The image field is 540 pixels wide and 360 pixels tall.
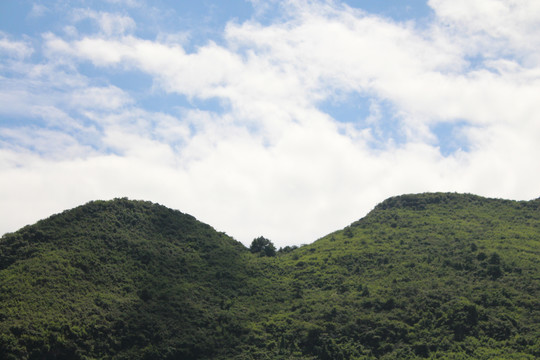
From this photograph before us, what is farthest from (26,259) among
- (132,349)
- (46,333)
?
(132,349)

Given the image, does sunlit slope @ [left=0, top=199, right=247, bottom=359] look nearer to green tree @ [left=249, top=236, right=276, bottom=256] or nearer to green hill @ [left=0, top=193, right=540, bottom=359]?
green hill @ [left=0, top=193, right=540, bottom=359]

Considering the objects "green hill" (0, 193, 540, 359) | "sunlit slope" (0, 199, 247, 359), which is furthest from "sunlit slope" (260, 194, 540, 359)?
"sunlit slope" (0, 199, 247, 359)

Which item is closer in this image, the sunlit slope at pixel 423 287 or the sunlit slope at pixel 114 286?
the sunlit slope at pixel 114 286

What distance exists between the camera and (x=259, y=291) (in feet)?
270

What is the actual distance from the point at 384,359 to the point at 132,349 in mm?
31426

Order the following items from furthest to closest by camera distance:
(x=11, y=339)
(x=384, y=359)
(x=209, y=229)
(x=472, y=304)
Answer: (x=209, y=229) < (x=472, y=304) < (x=384, y=359) < (x=11, y=339)

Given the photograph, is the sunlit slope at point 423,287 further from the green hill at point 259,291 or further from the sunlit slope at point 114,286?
the sunlit slope at point 114,286

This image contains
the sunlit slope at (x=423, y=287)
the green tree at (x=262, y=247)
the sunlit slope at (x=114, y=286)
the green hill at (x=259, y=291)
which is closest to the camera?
the sunlit slope at (x=114, y=286)

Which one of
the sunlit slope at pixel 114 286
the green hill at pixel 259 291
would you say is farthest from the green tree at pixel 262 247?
the sunlit slope at pixel 114 286

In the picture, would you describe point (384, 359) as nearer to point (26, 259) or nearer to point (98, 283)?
point (98, 283)

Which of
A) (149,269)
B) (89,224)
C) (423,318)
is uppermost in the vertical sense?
(89,224)

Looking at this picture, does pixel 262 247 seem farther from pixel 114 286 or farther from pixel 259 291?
pixel 114 286

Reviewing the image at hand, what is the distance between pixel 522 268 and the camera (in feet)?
241

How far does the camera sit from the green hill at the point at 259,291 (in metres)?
60.8
